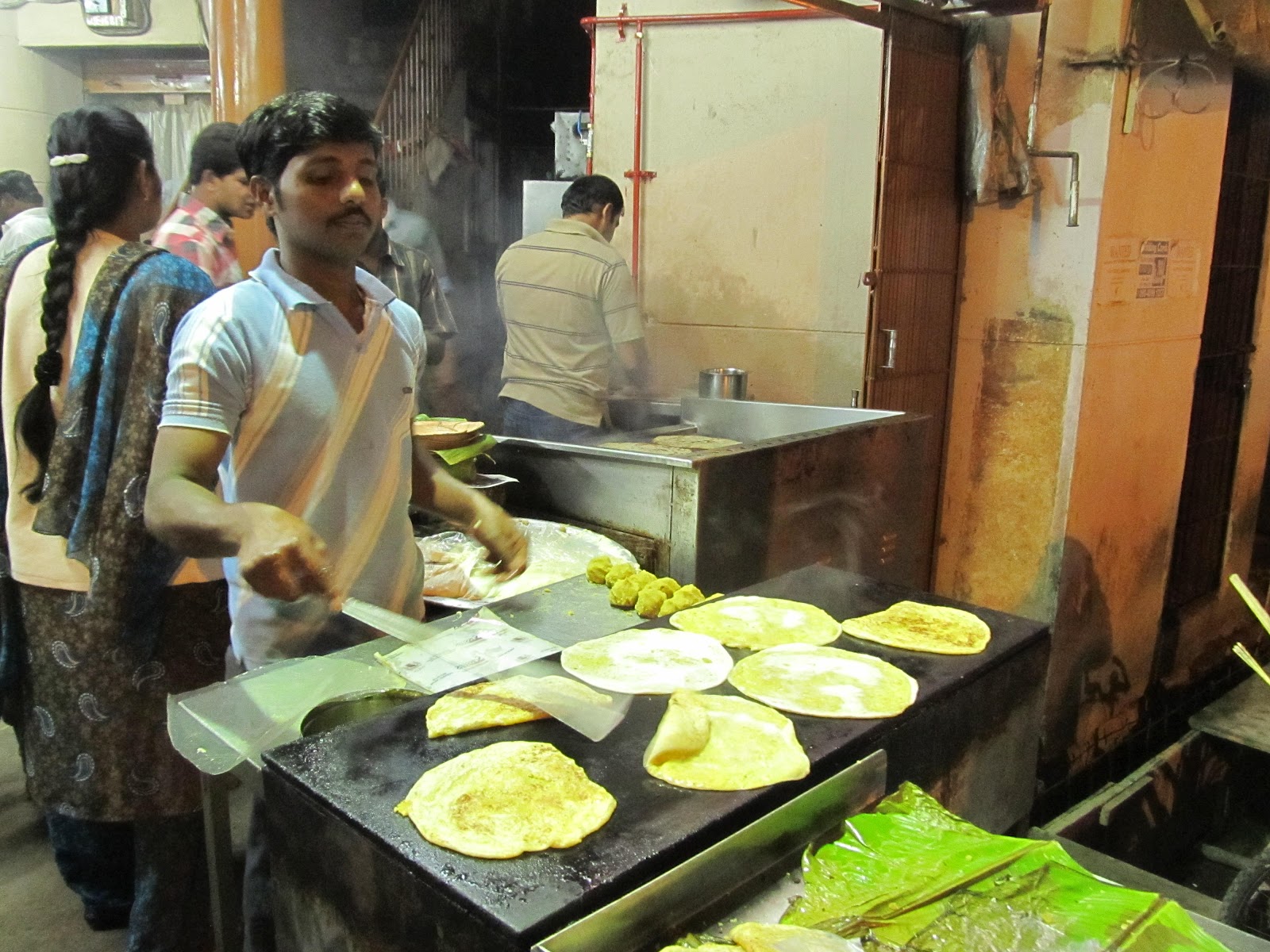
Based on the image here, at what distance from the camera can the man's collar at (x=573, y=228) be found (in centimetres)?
461

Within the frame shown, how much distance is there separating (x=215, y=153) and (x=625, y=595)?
2.23m

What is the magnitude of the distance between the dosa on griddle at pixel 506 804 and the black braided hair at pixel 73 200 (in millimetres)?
1777

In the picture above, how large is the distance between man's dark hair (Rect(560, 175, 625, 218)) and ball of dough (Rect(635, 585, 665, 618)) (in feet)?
8.65

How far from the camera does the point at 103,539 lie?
255 centimetres

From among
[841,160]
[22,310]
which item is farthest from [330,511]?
[841,160]

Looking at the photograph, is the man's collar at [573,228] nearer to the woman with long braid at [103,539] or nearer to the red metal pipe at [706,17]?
the red metal pipe at [706,17]

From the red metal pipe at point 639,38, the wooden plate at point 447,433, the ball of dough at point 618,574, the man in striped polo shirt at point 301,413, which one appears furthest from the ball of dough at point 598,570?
the red metal pipe at point 639,38

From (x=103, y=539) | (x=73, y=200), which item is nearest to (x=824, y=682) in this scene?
(x=103, y=539)

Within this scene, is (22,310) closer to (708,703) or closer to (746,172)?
(708,703)

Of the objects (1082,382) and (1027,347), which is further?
(1027,347)

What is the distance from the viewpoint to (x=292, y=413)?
2047 millimetres

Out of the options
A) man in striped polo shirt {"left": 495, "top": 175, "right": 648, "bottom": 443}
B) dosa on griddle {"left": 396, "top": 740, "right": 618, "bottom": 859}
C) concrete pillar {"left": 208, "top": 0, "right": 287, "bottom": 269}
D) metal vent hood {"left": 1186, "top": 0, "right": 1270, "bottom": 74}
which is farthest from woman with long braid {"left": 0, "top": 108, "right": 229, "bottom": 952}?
metal vent hood {"left": 1186, "top": 0, "right": 1270, "bottom": 74}

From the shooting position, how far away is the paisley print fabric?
2678 millimetres

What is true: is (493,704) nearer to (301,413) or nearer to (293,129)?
(301,413)
